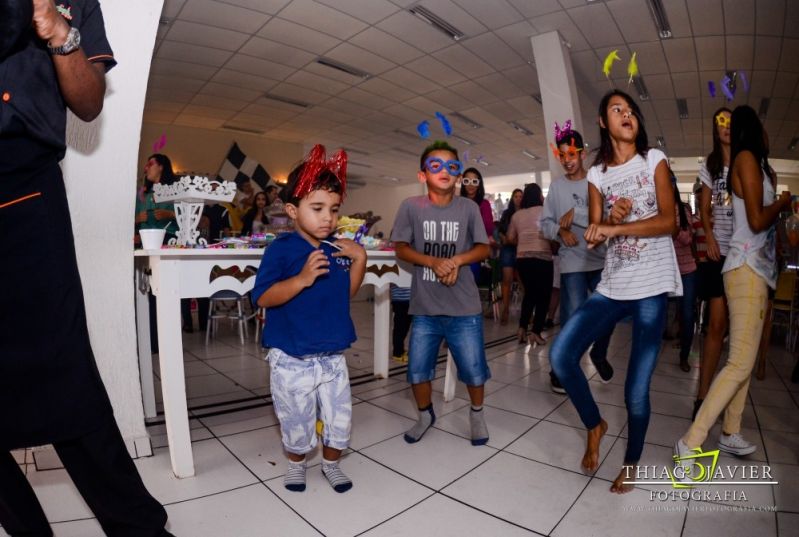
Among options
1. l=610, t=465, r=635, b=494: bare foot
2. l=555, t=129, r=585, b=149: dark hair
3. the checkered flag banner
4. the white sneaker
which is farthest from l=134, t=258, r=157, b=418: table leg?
the checkered flag banner

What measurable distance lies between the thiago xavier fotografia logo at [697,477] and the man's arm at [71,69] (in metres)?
1.94

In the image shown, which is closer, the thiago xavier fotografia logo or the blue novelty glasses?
the thiago xavier fotografia logo

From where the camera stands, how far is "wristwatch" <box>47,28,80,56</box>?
2.79 ft

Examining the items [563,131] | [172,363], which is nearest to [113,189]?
[172,363]

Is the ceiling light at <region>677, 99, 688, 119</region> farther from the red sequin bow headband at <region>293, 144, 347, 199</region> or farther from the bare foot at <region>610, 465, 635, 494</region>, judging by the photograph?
the red sequin bow headband at <region>293, 144, 347, 199</region>

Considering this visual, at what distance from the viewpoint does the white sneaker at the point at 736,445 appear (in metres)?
1.71

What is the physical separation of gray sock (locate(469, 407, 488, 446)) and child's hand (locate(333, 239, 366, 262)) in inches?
35.1

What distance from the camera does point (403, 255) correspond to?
6.14 ft

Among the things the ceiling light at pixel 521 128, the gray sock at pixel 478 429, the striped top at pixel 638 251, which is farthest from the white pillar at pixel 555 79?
the gray sock at pixel 478 429

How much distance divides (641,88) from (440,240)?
669 centimetres

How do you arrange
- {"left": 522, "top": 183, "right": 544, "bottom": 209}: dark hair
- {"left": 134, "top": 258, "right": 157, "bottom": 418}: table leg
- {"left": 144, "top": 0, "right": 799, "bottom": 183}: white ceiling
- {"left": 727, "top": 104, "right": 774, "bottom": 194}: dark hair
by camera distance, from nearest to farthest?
{"left": 727, "top": 104, "right": 774, "bottom": 194}: dark hair < {"left": 134, "top": 258, "right": 157, "bottom": 418}: table leg < {"left": 522, "top": 183, "right": 544, "bottom": 209}: dark hair < {"left": 144, "top": 0, "right": 799, "bottom": 183}: white ceiling

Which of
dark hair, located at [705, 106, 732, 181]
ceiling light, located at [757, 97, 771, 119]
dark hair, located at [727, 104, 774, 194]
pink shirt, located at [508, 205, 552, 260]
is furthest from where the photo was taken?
ceiling light, located at [757, 97, 771, 119]

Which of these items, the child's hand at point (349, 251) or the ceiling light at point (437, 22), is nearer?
the child's hand at point (349, 251)

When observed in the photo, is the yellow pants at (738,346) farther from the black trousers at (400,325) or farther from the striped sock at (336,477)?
the black trousers at (400,325)
